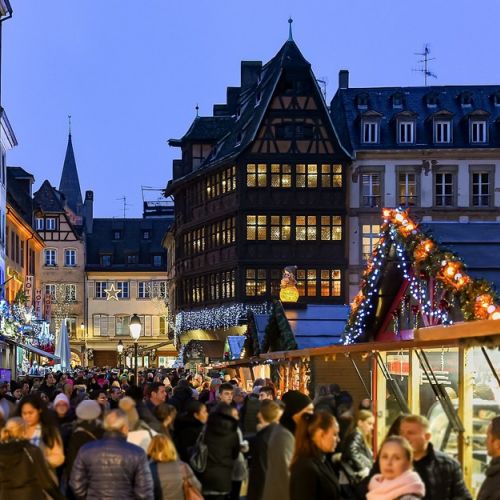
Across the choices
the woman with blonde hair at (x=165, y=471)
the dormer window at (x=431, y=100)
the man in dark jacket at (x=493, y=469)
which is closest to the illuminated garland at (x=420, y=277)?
the woman with blonde hair at (x=165, y=471)

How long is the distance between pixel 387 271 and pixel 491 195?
41.0m

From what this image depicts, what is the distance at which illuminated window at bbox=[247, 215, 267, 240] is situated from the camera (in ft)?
205

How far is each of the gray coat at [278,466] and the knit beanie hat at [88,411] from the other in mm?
2106

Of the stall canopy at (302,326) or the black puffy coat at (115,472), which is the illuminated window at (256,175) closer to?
the stall canopy at (302,326)

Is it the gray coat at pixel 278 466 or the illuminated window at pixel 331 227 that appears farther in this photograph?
the illuminated window at pixel 331 227

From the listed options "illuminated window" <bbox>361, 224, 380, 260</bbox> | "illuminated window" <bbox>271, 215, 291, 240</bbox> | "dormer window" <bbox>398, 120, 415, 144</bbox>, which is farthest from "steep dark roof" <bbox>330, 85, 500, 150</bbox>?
"illuminated window" <bbox>271, 215, 291, 240</bbox>

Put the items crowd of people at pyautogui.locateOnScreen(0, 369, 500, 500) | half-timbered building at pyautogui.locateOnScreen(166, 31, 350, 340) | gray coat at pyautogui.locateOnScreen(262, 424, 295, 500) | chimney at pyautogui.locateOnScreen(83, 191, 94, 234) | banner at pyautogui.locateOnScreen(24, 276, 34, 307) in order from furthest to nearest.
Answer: chimney at pyautogui.locateOnScreen(83, 191, 94, 234)
banner at pyautogui.locateOnScreen(24, 276, 34, 307)
half-timbered building at pyautogui.locateOnScreen(166, 31, 350, 340)
gray coat at pyautogui.locateOnScreen(262, 424, 295, 500)
crowd of people at pyautogui.locateOnScreen(0, 369, 500, 500)

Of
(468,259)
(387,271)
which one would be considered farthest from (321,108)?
(468,259)

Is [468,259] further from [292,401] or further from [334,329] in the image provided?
[334,329]

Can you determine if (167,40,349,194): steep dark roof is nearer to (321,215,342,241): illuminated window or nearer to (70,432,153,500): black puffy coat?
(321,215,342,241): illuminated window

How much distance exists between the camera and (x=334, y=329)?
34719mm

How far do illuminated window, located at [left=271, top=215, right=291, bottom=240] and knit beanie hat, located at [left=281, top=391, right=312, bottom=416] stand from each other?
163 feet

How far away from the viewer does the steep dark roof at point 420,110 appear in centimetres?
6388

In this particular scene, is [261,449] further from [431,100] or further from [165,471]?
[431,100]
